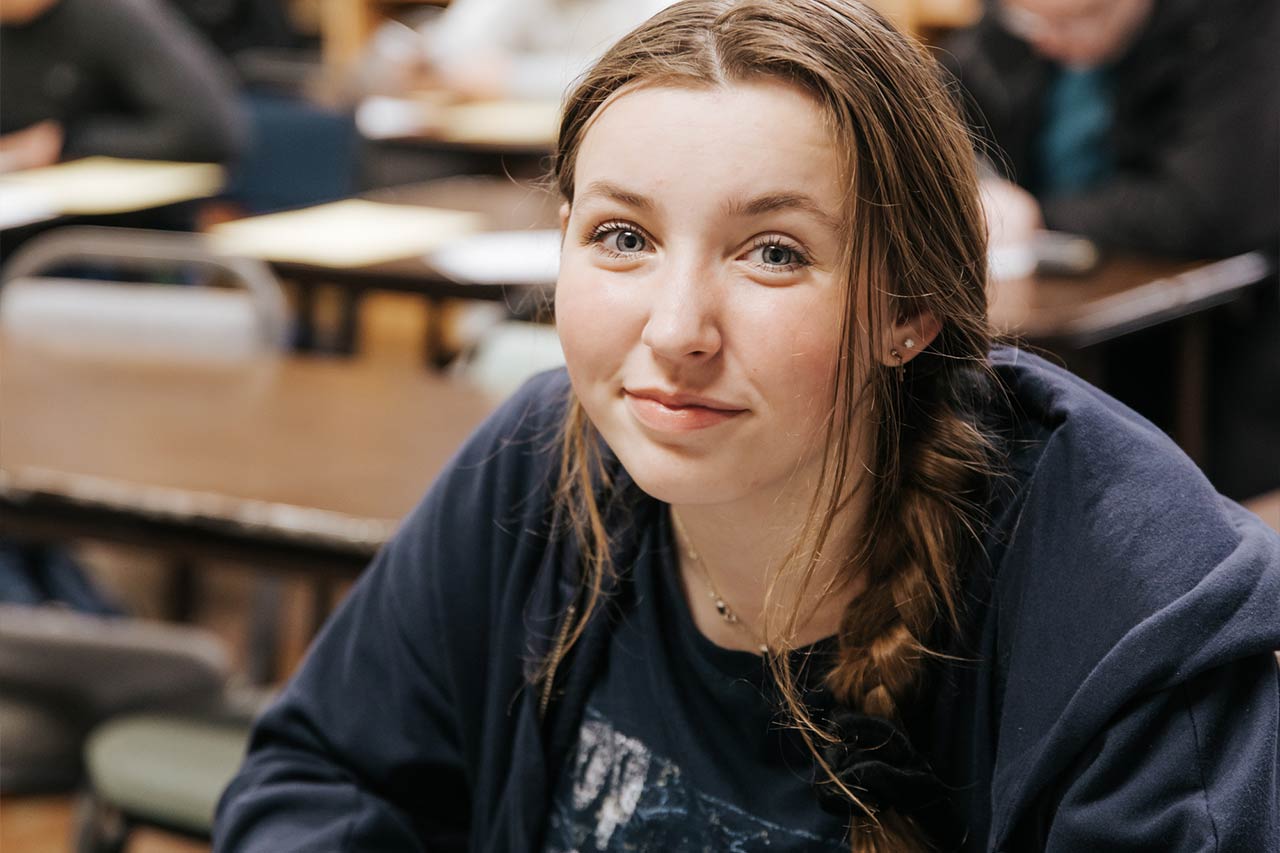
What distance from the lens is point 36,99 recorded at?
401 centimetres

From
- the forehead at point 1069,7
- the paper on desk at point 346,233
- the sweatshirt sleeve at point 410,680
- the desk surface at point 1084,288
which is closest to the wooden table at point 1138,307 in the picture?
the desk surface at point 1084,288

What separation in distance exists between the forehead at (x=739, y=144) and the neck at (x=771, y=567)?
0.19 m

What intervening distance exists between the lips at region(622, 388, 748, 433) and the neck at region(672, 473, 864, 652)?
0.09 m

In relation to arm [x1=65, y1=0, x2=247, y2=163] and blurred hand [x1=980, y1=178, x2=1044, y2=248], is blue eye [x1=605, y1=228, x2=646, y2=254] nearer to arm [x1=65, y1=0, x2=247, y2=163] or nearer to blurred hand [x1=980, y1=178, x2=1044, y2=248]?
blurred hand [x1=980, y1=178, x2=1044, y2=248]

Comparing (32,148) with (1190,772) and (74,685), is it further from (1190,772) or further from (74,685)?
(1190,772)

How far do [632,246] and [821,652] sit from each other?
0.89 ft

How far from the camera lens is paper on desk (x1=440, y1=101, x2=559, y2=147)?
411cm

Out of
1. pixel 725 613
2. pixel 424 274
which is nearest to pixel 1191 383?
pixel 424 274

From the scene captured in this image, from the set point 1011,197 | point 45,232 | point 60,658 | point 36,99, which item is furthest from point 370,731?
point 36,99

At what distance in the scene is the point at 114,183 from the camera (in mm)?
3680

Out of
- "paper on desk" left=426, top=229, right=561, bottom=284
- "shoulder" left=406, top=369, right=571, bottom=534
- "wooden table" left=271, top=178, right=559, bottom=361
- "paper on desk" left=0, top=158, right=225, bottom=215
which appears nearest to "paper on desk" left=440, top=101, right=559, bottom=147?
"wooden table" left=271, top=178, right=559, bottom=361

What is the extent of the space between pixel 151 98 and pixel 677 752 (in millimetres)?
3406

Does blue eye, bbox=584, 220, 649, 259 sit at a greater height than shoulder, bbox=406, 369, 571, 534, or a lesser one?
greater

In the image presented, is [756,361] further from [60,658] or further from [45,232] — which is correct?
[45,232]
